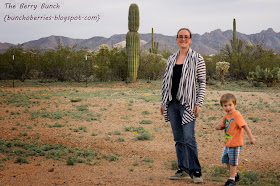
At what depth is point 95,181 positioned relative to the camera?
4559 millimetres

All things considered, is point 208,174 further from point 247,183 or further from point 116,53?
point 116,53

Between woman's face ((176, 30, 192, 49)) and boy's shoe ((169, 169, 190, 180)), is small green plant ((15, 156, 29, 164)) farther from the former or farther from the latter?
woman's face ((176, 30, 192, 49))

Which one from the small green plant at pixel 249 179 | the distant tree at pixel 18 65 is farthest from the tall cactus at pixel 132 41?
the small green plant at pixel 249 179

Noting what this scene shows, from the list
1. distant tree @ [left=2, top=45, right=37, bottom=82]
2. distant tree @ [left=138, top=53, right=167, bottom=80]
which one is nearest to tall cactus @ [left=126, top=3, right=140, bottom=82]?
distant tree @ [left=138, top=53, right=167, bottom=80]

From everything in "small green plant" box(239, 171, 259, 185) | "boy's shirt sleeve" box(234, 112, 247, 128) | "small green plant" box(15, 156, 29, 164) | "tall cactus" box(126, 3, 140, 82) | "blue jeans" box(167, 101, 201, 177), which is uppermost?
"tall cactus" box(126, 3, 140, 82)

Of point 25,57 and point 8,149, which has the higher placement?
point 25,57

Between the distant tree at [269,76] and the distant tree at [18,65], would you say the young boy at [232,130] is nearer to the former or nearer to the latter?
the distant tree at [269,76]

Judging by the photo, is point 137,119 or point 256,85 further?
point 256,85

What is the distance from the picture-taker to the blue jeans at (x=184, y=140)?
4.13 meters

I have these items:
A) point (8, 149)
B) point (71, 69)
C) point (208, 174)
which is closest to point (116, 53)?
point (71, 69)

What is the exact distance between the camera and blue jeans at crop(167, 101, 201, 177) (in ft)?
13.5

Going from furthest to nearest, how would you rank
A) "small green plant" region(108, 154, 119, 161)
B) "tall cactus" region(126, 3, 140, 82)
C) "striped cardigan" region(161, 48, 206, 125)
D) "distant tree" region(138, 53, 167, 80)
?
"distant tree" region(138, 53, 167, 80) < "tall cactus" region(126, 3, 140, 82) < "small green plant" region(108, 154, 119, 161) < "striped cardigan" region(161, 48, 206, 125)

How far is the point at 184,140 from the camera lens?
13.8ft

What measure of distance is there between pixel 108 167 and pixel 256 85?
18.0m
